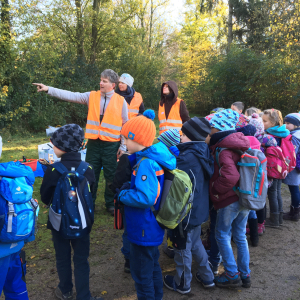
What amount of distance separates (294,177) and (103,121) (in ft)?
10.8

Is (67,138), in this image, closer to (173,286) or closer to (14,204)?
(14,204)

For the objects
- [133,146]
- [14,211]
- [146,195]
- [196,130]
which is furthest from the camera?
[196,130]

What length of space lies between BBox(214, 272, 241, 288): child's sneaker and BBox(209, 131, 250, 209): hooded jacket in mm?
754

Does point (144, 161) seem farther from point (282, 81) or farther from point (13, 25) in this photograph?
point (282, 81)

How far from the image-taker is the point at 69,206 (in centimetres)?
243

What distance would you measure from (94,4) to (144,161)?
17366 millimetres

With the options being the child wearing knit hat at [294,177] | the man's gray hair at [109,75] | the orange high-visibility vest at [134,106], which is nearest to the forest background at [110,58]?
the orange high-visibility vest at [134,106]

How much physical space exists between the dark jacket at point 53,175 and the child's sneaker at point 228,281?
5.94ft

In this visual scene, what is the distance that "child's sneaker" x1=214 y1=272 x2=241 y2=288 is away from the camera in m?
3.10

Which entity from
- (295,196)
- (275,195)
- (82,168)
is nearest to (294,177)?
(295,196)

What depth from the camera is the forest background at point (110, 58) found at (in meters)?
12.3

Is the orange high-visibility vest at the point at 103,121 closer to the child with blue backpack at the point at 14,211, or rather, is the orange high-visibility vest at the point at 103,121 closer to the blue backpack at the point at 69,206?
the blue backpack at the point at 69,206

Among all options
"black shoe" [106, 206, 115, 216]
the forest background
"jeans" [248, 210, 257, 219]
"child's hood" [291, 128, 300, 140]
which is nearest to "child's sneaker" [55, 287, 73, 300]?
"black shoe" [106, 206, 115, 216]

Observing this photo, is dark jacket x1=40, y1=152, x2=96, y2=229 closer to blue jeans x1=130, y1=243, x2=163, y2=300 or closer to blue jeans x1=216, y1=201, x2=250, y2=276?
blue jeans x1=130, y1=243, x2=163, y2=300
